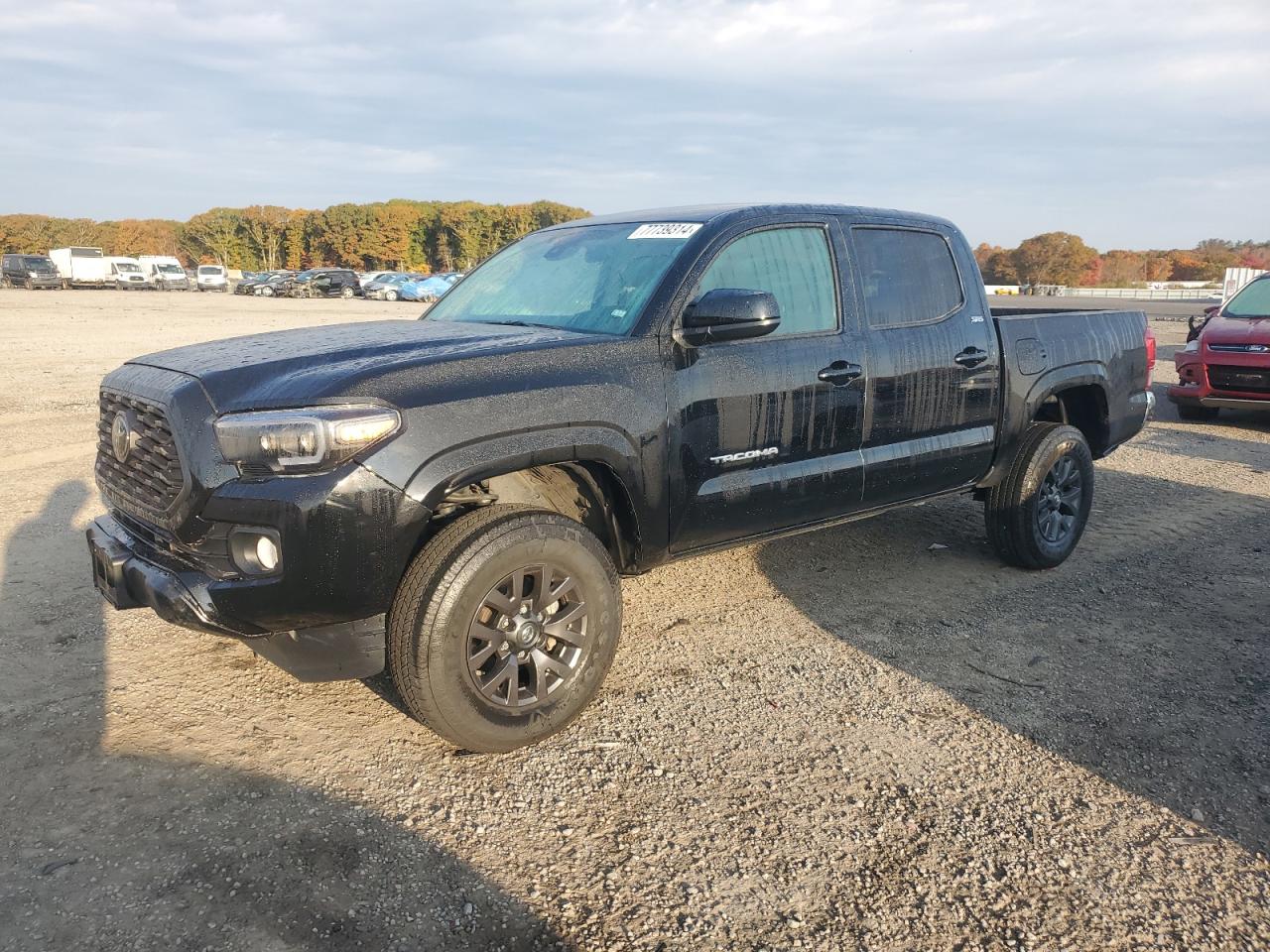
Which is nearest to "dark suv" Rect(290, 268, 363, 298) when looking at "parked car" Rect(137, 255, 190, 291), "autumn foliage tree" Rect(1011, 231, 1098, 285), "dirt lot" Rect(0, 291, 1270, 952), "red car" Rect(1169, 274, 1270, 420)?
"parked car" Rect(137, 255, 190, 291)

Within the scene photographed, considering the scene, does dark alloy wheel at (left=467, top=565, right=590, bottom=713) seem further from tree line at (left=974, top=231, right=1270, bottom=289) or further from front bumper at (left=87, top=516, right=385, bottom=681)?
tree line at (left=974, top=231, right=1270, bottom=289)

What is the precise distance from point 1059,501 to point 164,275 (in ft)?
191

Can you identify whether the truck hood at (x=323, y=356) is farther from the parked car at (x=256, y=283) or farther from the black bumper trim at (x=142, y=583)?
the parked car at (x=256, y=283)

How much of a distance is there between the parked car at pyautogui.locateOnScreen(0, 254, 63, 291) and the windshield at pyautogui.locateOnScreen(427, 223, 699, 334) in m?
53.1

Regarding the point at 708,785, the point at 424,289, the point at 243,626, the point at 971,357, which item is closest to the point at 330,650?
the point at 243,626

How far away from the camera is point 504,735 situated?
10.2 ft

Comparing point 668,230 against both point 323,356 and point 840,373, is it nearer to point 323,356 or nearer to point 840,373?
point 840,373

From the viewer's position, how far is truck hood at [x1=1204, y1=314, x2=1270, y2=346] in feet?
31.7

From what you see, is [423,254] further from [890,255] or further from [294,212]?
[890,255]

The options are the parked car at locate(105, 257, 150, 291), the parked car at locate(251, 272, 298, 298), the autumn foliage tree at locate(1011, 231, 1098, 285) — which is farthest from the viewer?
the autumn foliage tree at locate(1011, 231, 1098, 285)

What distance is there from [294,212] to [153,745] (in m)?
113

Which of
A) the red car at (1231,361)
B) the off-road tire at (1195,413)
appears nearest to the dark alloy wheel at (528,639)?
the red car at (1231,361)

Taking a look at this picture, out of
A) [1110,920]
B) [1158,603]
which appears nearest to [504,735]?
[1110,920]

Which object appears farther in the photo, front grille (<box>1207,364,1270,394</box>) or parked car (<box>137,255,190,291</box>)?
parked car (<box>137,255,190,291</box>)
